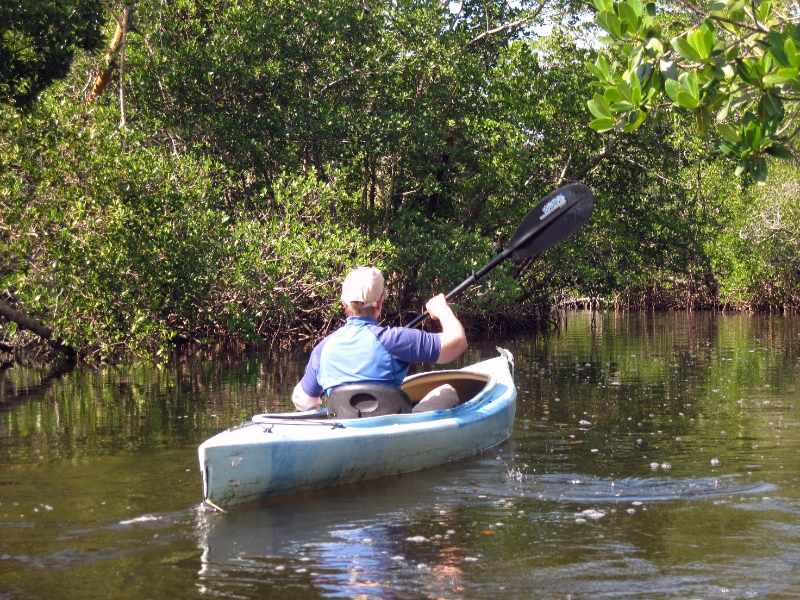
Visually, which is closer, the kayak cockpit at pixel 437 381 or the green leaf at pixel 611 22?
the green leaf at pixel 611 22

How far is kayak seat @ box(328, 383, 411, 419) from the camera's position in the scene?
564cm

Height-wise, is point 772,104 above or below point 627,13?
below

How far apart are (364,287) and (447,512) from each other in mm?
1408

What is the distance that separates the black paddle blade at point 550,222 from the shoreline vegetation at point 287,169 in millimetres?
1453

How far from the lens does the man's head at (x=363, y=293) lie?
18.2ft

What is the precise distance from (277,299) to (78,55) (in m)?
4.85

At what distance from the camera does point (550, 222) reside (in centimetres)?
814

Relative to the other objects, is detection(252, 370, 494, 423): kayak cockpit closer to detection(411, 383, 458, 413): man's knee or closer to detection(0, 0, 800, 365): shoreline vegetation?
detection(411, 383, 458, 413): man's knee

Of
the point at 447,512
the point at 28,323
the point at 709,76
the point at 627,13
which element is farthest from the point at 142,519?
the point at 28,323

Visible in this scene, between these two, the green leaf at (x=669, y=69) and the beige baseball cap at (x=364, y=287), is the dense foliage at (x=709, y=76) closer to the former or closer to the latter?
the green leaf at (x=669, y=69)

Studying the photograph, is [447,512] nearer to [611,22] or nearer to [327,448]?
[327,448]

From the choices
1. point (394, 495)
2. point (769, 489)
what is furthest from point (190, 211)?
point (769, 489)

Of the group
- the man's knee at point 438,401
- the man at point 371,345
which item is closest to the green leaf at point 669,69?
the man at point 371,345

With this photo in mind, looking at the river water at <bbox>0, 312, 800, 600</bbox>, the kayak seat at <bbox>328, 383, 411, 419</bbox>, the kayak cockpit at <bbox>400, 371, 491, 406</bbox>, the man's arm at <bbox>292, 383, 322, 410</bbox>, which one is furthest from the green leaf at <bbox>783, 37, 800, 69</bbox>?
the kayak cockpit at <bbox>400, 371, 491, 406</bbox>
